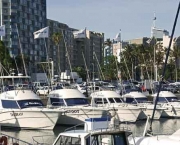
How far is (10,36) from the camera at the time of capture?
13862 cm

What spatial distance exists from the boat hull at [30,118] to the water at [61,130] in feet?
1.71

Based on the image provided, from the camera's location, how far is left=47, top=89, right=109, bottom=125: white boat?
37.2 m

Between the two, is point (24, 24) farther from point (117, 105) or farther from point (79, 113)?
point (79, 113)

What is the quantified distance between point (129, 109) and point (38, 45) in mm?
117573

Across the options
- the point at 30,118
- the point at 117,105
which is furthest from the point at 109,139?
the point at 117,105

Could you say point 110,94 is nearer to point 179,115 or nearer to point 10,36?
point 179,115

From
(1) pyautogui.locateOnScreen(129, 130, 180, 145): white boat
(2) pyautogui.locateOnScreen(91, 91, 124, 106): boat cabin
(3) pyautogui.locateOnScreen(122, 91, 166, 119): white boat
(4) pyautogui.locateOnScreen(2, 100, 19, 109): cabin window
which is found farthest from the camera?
(3) pyautogui.locateOnScreen(122, 91, 166, 119): white boat

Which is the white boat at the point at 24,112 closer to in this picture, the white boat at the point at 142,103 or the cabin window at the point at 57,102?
the cabin window at the point at 57,102

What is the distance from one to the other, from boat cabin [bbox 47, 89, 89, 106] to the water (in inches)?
101

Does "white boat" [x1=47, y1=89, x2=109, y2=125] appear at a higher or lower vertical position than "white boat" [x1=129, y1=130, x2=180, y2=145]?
lower

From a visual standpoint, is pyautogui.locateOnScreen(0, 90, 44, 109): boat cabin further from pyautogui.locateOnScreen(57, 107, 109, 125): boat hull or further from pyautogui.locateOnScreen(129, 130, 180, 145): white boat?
pyautogui.locateOnScreen(129, 130, 180, 145): white boat

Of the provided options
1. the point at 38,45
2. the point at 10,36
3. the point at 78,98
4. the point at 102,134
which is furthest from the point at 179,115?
the point at 38,45

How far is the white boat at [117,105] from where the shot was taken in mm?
39938

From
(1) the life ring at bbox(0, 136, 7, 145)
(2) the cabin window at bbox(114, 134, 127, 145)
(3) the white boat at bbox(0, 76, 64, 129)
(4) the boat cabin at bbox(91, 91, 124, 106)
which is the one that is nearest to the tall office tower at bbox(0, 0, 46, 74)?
(4) the boat cabin at bbox(91, 91, 124, 106)
